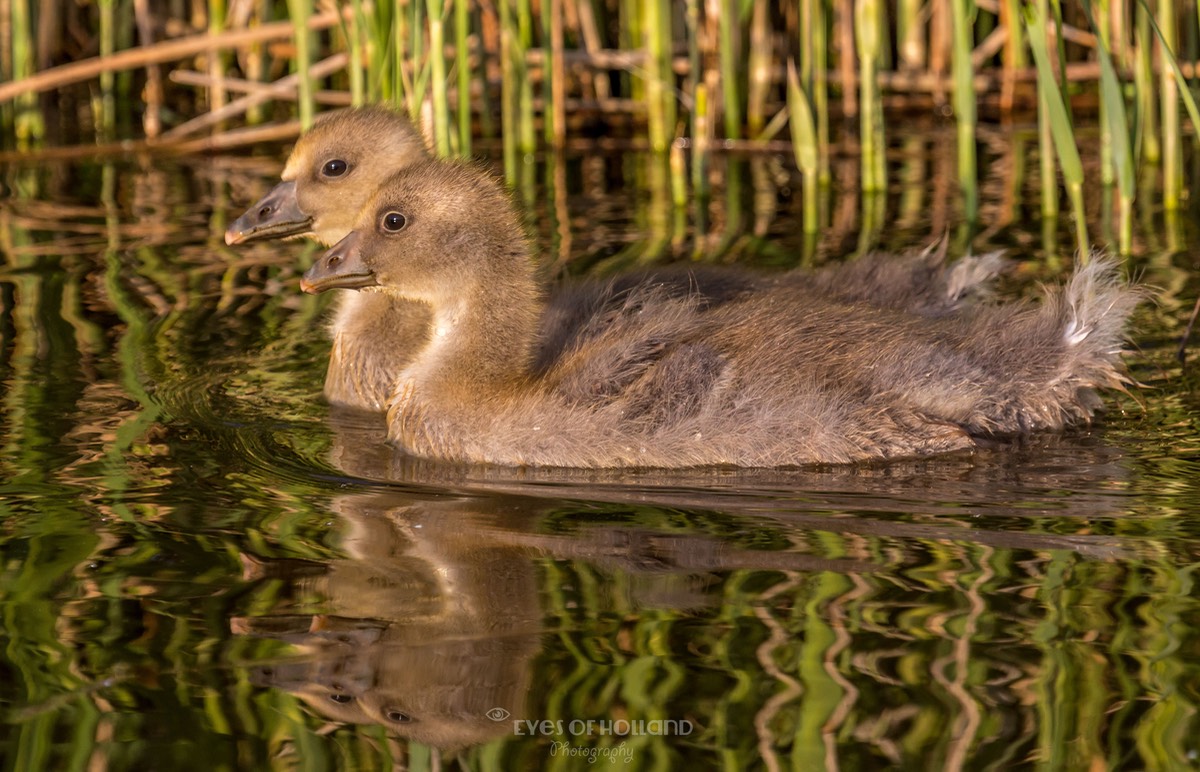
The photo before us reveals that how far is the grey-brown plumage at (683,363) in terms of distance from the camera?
17.1 ft

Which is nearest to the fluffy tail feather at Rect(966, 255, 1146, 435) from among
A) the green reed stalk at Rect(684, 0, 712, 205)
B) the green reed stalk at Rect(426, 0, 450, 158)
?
the green reed stalk at Rect(426, 0, 450, 158)

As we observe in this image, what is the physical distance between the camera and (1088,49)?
37.7 feet

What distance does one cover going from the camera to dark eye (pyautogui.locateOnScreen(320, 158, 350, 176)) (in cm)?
662

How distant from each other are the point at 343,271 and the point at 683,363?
1.17 meters

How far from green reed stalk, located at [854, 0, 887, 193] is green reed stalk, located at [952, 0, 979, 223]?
1.66ft

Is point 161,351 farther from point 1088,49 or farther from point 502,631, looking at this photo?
point 1088,49

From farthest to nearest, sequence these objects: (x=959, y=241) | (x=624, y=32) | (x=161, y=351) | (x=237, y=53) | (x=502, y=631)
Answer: (x=237, y=53) → (x=624, y=32) → (x=959, y=241) → (x=161, y=351) → (x=502, y=631)

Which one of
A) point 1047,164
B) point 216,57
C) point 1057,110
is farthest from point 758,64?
point 1057,110

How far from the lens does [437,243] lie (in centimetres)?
562

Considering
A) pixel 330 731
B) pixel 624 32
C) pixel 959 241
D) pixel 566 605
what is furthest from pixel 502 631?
pixel 624 32

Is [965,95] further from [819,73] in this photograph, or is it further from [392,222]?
[392,222]

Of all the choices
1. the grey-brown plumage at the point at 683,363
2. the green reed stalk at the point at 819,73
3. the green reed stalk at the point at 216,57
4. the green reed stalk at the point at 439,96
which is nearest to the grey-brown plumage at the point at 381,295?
the grey-brown plumage at the point at 683,363

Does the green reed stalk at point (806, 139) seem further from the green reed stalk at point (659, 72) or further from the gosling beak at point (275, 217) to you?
the gosling beak at point (275, 217)

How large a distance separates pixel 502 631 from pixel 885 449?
1.68 meters
